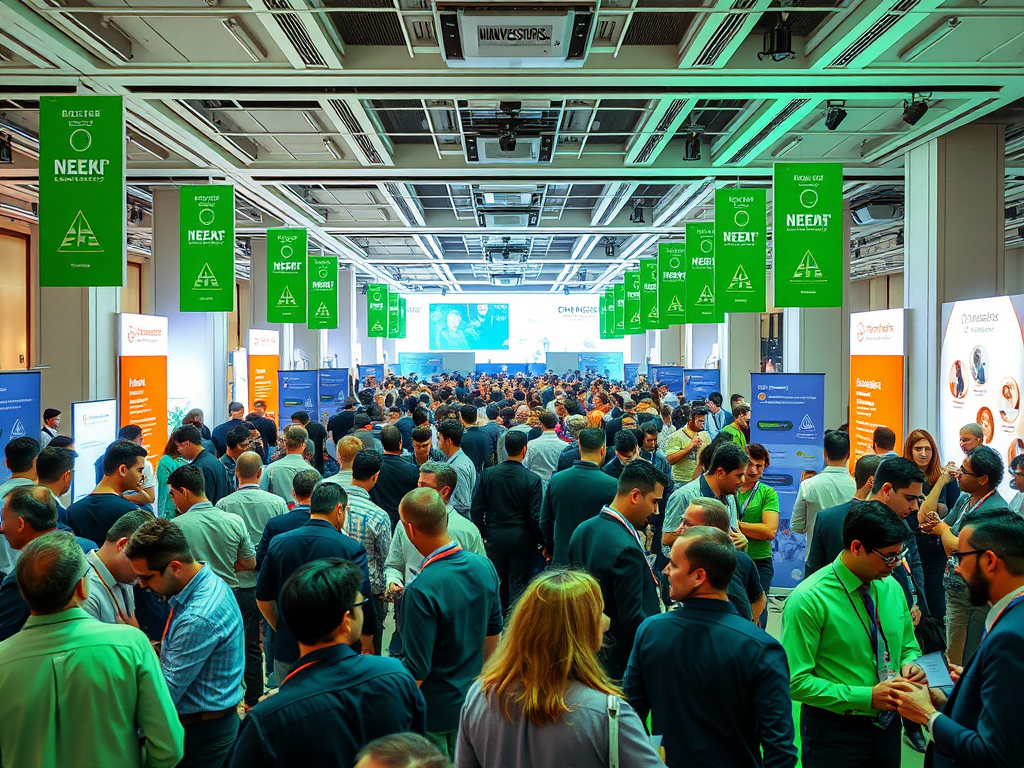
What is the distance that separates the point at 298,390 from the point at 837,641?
12.5 m

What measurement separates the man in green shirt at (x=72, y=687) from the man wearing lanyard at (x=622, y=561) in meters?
1.79

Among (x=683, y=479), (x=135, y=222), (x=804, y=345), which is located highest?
(x=135, y=222)

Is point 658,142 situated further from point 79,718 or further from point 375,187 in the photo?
point 79,718

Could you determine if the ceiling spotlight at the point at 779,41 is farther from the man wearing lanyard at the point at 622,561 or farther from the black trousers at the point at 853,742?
the black trousers at the point at 853,742

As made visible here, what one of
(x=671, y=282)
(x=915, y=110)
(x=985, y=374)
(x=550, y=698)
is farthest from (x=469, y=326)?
(x=550, y=698)

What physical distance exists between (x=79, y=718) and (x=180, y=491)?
201 centimetres

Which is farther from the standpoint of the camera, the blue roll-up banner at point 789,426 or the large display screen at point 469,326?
the large display screen at point 469,326

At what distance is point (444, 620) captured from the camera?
9.47 feet

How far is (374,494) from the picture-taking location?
611 cm

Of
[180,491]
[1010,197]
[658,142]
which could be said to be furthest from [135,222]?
[1010,197]

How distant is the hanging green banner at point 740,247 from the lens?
33.9 ft

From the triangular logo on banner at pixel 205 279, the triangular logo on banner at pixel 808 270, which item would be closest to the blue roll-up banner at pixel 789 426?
the triangular logo on banner at pixel 808 270

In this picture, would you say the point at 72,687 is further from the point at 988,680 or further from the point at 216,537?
the point at 988,680

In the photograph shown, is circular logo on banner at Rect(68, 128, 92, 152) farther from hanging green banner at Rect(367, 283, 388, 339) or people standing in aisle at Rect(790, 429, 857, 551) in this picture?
hanging green banner at Rect(367, 283, 388, 339)
